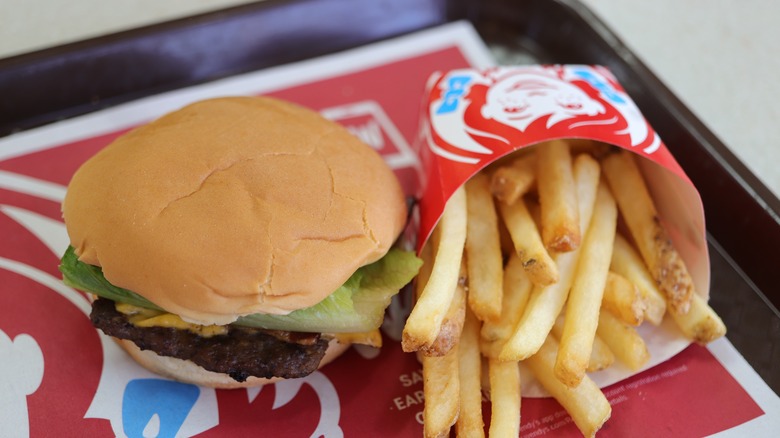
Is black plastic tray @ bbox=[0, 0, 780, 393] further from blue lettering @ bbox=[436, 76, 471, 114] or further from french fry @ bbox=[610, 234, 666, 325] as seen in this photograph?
blue lettering @ bbox=[436, 76, 471, 114]

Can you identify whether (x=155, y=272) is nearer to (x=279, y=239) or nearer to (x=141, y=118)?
(x=279, y=239)

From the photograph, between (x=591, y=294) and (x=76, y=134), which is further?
(x=76, y=134)

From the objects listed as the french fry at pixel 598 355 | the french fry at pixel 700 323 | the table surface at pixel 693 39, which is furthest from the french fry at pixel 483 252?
the table surface at pixel 693 39

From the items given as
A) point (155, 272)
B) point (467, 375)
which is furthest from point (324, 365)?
point (155, 272)

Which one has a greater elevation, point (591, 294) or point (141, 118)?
point (591, 294)

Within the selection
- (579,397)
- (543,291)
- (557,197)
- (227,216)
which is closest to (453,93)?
(557,197)

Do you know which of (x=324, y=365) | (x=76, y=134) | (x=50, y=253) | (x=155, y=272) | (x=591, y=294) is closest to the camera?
(x=155, y=272)
